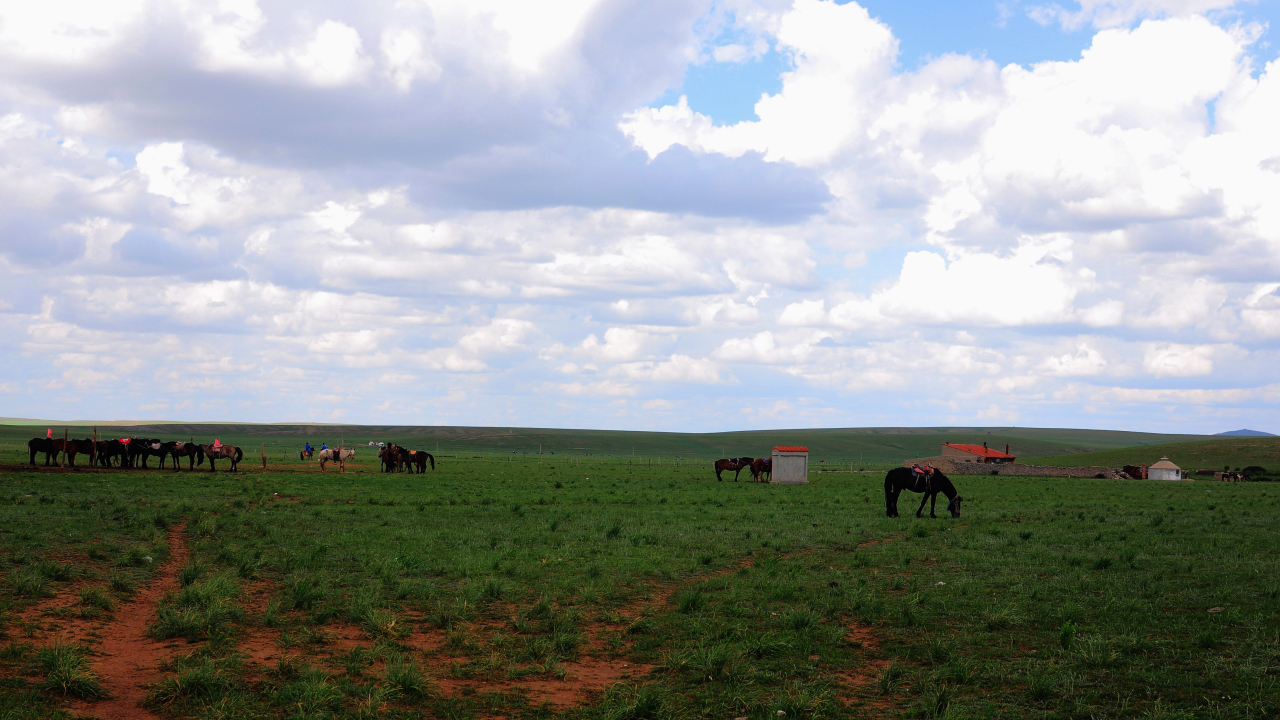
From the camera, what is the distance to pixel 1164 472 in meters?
73.7

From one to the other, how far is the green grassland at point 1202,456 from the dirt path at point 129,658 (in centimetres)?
8559

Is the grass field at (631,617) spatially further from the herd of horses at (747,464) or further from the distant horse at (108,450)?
the herd of horses at (747,464)

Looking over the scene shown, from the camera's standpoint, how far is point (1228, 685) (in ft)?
29.6

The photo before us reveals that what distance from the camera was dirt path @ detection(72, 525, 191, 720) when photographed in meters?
8.41

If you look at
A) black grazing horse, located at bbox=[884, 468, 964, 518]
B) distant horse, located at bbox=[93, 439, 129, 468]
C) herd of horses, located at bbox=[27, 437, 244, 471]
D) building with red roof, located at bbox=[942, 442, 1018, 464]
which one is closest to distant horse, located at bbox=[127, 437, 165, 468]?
herd of horses, located at bbox=[27, 437, 244, 471]

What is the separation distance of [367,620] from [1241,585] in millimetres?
14031

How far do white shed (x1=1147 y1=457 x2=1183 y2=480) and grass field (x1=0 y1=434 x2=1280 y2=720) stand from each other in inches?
2310

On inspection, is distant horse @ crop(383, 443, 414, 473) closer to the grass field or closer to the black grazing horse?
the grass field

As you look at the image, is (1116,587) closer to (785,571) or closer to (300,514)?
(785,571)

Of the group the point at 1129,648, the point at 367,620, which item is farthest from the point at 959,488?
the point at 367,620

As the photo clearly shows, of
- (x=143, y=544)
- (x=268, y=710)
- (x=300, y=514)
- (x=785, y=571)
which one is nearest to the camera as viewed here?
(x=268, y=710)

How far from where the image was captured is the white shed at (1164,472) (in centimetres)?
7331

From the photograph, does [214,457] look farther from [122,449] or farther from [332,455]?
[332,455]

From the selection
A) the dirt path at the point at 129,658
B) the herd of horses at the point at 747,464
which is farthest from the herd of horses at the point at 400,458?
the dirt path at the point at 129,658
